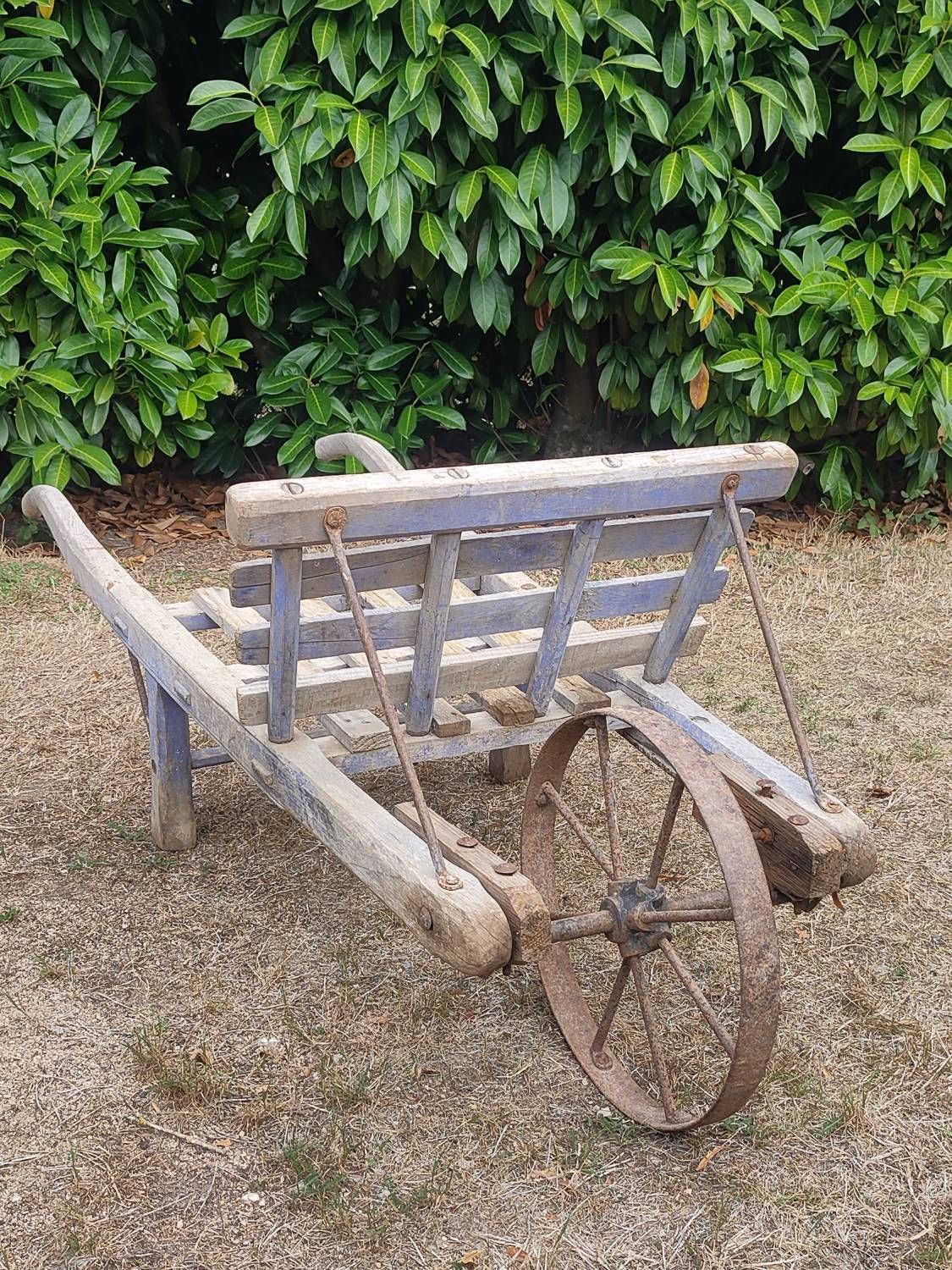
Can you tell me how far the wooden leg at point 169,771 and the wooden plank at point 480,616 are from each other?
0.61m

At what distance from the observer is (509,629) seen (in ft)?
9.02

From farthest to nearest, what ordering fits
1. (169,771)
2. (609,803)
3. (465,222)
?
1. (465,222)
2. (169,771)
3. (609,803)

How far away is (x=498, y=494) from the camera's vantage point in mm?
2322

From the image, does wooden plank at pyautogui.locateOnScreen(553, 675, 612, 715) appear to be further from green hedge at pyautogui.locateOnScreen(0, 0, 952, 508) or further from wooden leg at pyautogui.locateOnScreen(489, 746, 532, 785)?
green hedge at pyautogui.locateOnScreen(0, 0, 952, 508)

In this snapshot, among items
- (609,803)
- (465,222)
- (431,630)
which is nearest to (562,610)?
(431,630)

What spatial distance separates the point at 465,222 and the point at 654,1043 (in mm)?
3662

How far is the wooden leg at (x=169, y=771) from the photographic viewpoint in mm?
3236

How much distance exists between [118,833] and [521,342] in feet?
11.3

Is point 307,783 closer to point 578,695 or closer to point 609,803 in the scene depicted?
point 609,803

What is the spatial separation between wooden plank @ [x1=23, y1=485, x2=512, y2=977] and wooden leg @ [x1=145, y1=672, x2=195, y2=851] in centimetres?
14

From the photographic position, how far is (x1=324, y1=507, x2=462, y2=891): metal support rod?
2.15m

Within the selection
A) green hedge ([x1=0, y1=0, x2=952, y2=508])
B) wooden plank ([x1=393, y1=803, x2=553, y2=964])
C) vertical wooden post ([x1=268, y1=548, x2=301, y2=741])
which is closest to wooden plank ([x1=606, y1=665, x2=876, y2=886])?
wooden plank ([x1=393, y1=803, x2=553, y2=964])

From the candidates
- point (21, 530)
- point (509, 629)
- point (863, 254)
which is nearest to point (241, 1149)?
point (509, 629)

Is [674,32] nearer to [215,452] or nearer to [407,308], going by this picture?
[407,308]
